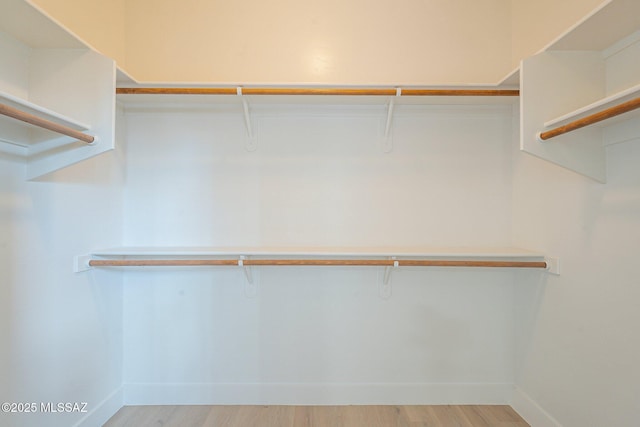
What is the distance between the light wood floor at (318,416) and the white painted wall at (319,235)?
156 millimetres

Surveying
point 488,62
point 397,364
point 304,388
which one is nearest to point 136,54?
point 488,62

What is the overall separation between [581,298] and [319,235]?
1.33 metres

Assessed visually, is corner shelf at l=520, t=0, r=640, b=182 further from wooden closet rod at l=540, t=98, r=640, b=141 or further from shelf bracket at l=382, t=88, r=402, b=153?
shelf bracket at l=382, t=88, r=402, b=153

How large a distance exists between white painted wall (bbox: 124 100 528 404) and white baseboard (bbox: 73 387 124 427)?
0.13 meters

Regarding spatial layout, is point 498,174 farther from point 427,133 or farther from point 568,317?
point 568,317

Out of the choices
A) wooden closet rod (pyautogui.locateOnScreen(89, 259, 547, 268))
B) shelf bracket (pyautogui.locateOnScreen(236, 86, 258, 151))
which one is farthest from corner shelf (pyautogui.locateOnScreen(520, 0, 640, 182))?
shelf bracket (pyautogui.locateOnScreen(236, 86, 258, 151))

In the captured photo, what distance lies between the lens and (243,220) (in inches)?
78.5

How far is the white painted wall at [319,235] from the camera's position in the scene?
1.99 meters

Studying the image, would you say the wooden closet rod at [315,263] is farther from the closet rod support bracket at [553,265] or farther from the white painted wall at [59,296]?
the white painted wall at [59,296]

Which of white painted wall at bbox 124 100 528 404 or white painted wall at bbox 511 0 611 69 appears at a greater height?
white painted wall at bbox 511 0 611 69

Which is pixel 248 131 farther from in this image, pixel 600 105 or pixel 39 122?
pixel 600 105

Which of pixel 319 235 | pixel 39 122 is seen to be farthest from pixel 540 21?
pixel 39 122

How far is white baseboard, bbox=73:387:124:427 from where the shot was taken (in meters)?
1.66

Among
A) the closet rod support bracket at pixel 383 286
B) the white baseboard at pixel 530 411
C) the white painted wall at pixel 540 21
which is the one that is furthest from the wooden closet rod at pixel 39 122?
the white baseboard at pixel 530 411
